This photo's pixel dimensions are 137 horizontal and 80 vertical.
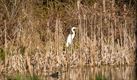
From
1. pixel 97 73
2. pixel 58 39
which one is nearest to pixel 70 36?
pixel 58 39

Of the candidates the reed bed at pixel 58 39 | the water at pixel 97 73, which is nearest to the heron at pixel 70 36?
the reed bed at pixel 58 39

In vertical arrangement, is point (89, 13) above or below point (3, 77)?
above

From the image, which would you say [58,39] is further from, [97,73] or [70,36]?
[70,36]

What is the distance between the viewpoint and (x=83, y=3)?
16.2 meters

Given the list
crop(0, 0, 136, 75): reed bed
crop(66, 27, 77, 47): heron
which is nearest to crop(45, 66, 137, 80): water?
crop(0, 0, 136, 75): reed bed

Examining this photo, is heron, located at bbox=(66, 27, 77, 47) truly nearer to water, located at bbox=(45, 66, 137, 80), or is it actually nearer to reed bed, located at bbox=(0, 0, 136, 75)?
reed bed, located at bbox=(0, 0, 136, 75)

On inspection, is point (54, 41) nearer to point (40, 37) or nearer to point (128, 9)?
point (40, 37)

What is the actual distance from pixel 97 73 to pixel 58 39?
5.00 feet

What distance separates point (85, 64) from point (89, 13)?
7.71ft

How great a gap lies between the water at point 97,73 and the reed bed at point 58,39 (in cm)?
23

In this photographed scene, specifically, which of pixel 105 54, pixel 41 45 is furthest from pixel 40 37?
pixel 105 54

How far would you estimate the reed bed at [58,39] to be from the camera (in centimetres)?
1133

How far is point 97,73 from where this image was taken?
427 inches

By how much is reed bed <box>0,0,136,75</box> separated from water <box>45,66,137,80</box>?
→ 0.23 m
